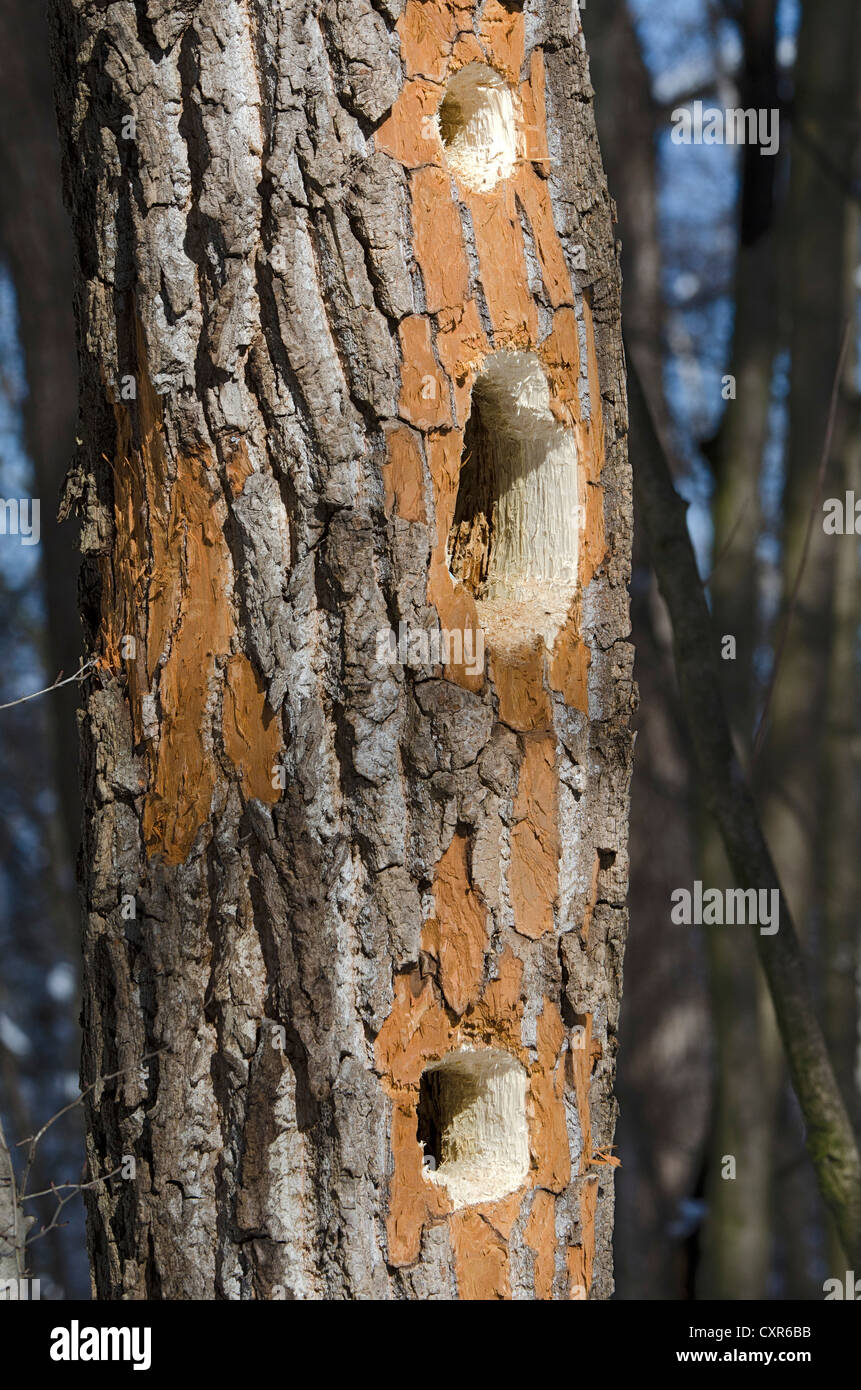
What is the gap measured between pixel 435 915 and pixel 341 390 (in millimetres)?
675

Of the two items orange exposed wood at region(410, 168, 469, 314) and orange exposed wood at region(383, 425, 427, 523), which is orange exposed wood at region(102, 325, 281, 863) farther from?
orange exposed wood at region(410, 168, 469, 314)

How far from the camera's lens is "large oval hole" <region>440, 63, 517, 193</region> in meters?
1.54

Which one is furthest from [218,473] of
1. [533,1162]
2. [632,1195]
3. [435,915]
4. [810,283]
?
[632,1195]

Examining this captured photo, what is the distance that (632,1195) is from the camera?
5559mm

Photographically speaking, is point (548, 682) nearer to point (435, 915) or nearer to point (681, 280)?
point (435, 915)

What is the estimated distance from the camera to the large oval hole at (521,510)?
1.58m

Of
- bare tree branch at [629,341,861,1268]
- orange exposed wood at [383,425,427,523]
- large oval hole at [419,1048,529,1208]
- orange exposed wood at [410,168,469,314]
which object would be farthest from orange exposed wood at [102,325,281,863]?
bare tree branch at [629,341,861,1268]

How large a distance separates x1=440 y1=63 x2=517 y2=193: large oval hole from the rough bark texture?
19mm

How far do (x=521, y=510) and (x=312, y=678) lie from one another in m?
0.42

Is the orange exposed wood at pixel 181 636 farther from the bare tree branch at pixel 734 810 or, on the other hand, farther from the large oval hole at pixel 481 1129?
the bare tree branch at pixel 734 810

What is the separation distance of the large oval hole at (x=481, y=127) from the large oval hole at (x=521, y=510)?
0.83ft

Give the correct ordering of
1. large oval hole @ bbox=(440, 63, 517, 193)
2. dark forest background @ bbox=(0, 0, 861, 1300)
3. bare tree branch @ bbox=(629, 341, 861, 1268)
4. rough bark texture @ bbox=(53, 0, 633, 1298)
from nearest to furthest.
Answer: rough bark texture @ bbox=(53, 0, 633, 1298) < large oval hole @ bbox=(440, 63, 517, 193) < bare tree branch @ bbox=(629, 341, 861, 1268) < dark forest background @ bbox=(0, 0, 861, 1300)

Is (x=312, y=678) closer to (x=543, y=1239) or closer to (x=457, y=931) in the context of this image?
(x=457, y=931)

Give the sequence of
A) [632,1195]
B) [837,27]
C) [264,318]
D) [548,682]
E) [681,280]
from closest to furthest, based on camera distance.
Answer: [264,318] → [548,682] → [837,27] → [632,1195] → [681,280]
